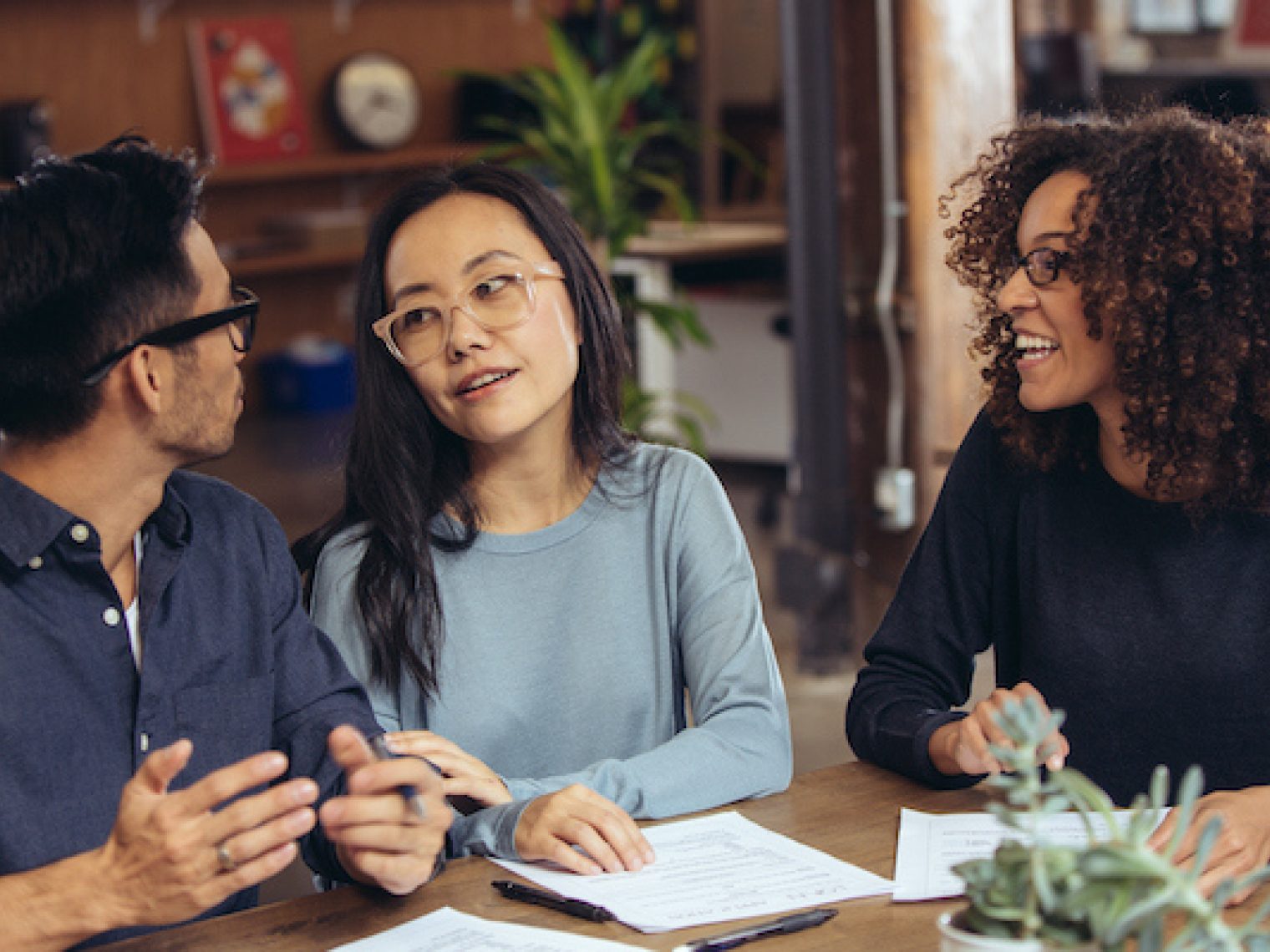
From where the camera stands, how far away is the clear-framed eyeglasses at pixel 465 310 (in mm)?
1782

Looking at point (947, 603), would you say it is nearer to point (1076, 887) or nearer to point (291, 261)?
point (1076, 887)

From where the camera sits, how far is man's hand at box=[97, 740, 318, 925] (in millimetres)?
1162

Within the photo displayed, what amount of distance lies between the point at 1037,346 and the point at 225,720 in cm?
92

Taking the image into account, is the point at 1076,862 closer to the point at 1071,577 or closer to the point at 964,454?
the point at 1071,577

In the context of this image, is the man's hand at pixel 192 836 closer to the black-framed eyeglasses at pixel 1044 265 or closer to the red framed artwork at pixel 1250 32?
the black-framed eyeglasses at pixel 1044 265

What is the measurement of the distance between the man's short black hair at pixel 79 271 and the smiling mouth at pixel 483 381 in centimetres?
35

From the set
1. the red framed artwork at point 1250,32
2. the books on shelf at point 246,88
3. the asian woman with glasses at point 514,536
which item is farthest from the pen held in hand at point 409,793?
the red framed artwork at point 1250,32

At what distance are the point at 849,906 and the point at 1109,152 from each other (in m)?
0.85

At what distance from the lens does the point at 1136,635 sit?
165cm

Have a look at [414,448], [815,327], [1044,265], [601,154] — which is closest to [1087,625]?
[1044,265]

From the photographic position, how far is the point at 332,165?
7176 millimetres

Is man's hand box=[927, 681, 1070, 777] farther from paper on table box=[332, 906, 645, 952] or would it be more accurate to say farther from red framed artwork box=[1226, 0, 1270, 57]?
red framed artwork box=[1226, 0, 1270, 57]

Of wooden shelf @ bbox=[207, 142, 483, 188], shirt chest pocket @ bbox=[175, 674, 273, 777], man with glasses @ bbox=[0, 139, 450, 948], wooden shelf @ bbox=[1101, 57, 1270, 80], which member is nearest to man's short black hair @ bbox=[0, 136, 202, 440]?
man with glasses @ bbox=[0, 139, 450, 948]

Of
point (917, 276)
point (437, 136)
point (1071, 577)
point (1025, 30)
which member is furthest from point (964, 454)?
point (437, 136)
